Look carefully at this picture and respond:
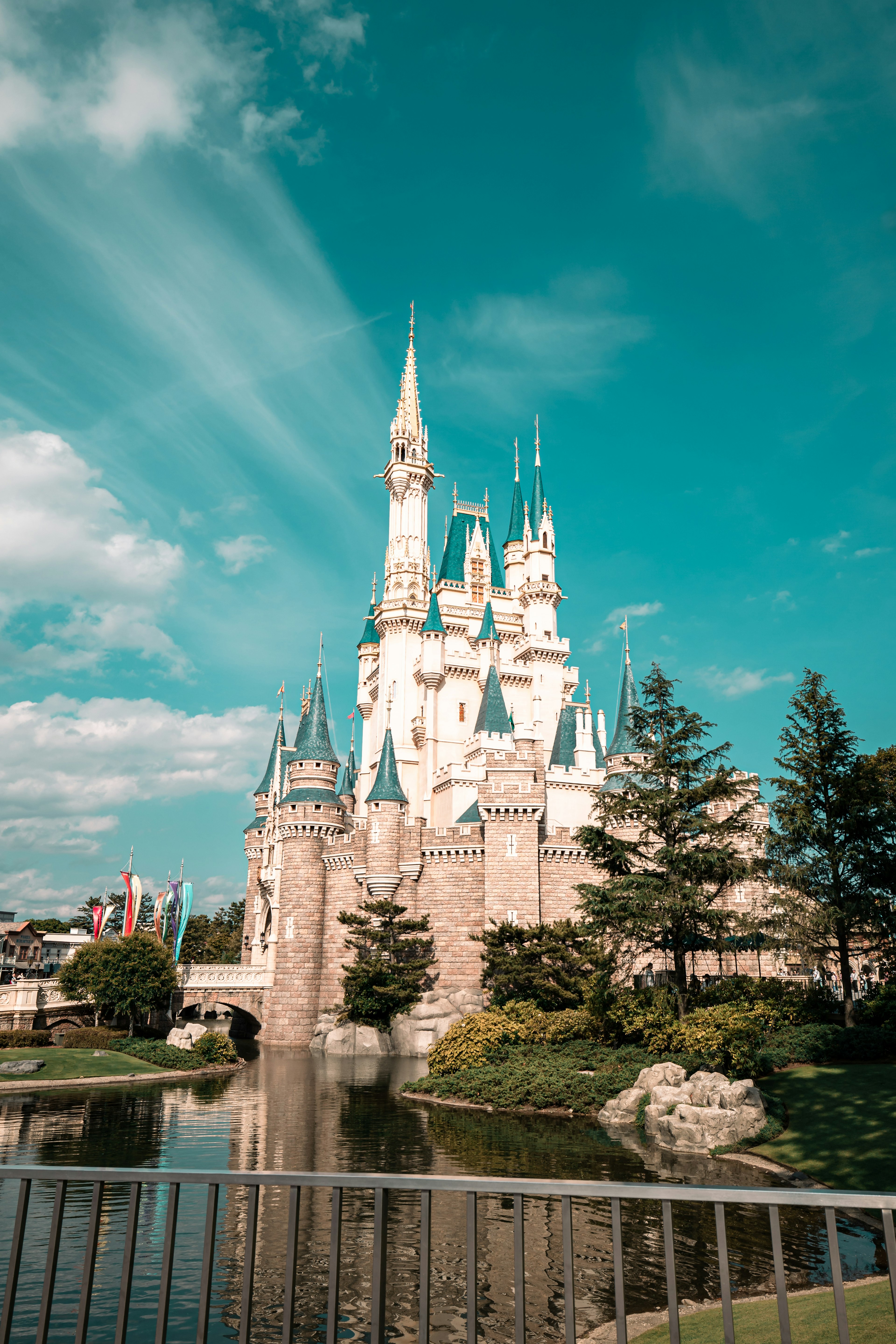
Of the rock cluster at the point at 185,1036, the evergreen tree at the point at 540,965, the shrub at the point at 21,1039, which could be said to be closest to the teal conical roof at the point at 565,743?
the evergreen tree at the point at 540,965

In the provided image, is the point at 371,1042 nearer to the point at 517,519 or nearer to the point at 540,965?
the point at 540,965

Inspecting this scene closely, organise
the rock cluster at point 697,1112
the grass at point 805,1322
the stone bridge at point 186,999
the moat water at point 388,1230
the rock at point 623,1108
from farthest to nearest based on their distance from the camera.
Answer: the stone bridge at point 186,999 < the rock at point 623,1108 < the rock cluster at point 697,1112 < the moat water at point 388,1230 < the grass at point 805,1322

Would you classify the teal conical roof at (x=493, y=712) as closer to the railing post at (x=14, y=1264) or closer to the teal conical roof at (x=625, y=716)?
the teal conical roof at (x=625, y=716)

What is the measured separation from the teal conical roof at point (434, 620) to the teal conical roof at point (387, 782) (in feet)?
29.3

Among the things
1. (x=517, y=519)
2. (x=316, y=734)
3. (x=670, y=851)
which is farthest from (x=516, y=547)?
(x=670, y=851)

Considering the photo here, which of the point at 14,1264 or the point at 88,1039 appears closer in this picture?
the point at 14,1264

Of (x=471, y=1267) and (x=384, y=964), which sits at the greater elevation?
(x=384, y=964)

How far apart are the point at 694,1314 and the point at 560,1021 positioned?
1856 centimetres

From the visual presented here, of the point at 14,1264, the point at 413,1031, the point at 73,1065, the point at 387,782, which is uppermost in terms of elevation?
the point at 387,782

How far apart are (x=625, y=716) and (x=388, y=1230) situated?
112 ft

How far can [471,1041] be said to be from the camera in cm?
2527

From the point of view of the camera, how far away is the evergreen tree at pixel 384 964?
121 ft

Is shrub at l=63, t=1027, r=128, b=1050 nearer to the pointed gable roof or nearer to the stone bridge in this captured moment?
A: the stone bridge

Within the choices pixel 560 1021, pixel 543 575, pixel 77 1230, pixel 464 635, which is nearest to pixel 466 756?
pixel 464 635
